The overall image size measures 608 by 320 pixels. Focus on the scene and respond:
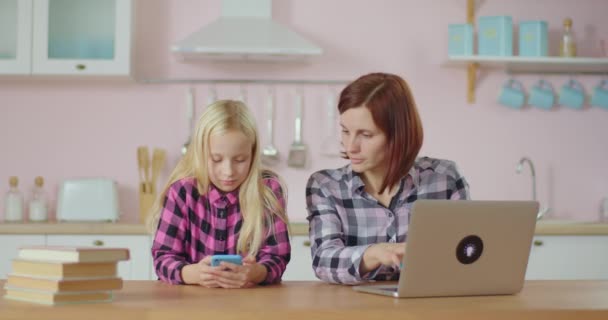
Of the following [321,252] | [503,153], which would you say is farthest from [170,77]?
[321,252]

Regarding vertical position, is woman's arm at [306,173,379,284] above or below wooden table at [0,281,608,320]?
above

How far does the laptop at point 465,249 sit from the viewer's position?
61.9 inches

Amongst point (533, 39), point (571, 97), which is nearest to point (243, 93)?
point (533, 39)

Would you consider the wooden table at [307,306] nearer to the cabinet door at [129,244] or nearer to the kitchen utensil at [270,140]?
the cabinet door at [129,244]

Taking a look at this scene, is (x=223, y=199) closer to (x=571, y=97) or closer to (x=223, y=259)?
(x=223, y=259)

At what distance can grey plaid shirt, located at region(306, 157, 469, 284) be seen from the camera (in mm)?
2072

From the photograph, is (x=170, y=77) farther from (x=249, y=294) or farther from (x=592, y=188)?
(x=249, y=294)

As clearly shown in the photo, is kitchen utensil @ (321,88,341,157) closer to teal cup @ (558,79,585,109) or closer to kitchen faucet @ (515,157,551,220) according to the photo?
kitchen faucet @ (515,157,551,220)

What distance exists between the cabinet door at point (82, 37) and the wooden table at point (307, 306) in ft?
7.28

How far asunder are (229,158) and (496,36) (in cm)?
223

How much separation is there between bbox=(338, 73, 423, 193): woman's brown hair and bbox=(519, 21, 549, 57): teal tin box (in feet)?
6.46

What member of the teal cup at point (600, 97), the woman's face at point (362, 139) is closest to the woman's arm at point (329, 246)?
the woman's face at point (362, 139)

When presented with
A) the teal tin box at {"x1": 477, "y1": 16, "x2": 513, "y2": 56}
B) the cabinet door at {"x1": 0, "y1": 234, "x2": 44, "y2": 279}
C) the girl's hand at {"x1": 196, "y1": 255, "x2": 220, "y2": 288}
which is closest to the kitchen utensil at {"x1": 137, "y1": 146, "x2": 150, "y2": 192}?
the cabinet door at {"x1": 0, "y1": 234, "x2": 44, "y2": 279}

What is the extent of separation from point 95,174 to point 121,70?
1.79 ft
